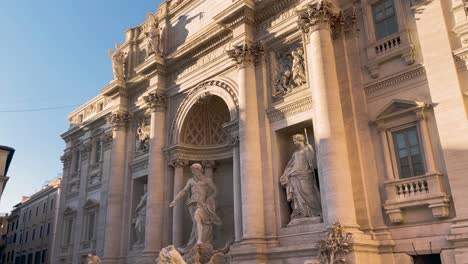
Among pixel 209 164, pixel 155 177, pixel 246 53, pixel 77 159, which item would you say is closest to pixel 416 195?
pixel 246 53

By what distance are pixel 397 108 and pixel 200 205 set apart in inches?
345

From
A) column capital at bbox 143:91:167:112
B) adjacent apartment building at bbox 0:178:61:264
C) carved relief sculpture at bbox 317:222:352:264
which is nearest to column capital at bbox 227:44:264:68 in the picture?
column capital at bbox 143:91:167:112

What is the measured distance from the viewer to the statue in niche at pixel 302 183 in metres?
14.5

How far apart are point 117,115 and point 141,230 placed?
6.30 meters

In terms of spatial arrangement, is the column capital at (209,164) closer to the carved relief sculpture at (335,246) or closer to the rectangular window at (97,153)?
the carved relief sculpture at (335,246)

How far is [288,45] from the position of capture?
16875 mm

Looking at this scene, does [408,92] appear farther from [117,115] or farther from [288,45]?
[117,115]

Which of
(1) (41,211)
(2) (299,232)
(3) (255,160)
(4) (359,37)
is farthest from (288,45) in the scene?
(1) (41,211)

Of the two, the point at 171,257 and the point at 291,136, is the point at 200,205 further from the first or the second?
the point at 171,257

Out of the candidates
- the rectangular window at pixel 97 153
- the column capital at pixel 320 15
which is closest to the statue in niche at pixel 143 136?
the rectangular window at pixel 97 153

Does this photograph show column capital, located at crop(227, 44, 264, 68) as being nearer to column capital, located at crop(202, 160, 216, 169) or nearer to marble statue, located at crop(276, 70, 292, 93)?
marble statue, located at crop(276, 70, 292, 93)

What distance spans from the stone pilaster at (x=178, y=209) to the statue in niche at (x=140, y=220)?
220cm

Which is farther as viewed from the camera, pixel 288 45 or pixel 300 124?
pixel 288 45

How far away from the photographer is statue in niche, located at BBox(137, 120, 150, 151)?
73.4ft
